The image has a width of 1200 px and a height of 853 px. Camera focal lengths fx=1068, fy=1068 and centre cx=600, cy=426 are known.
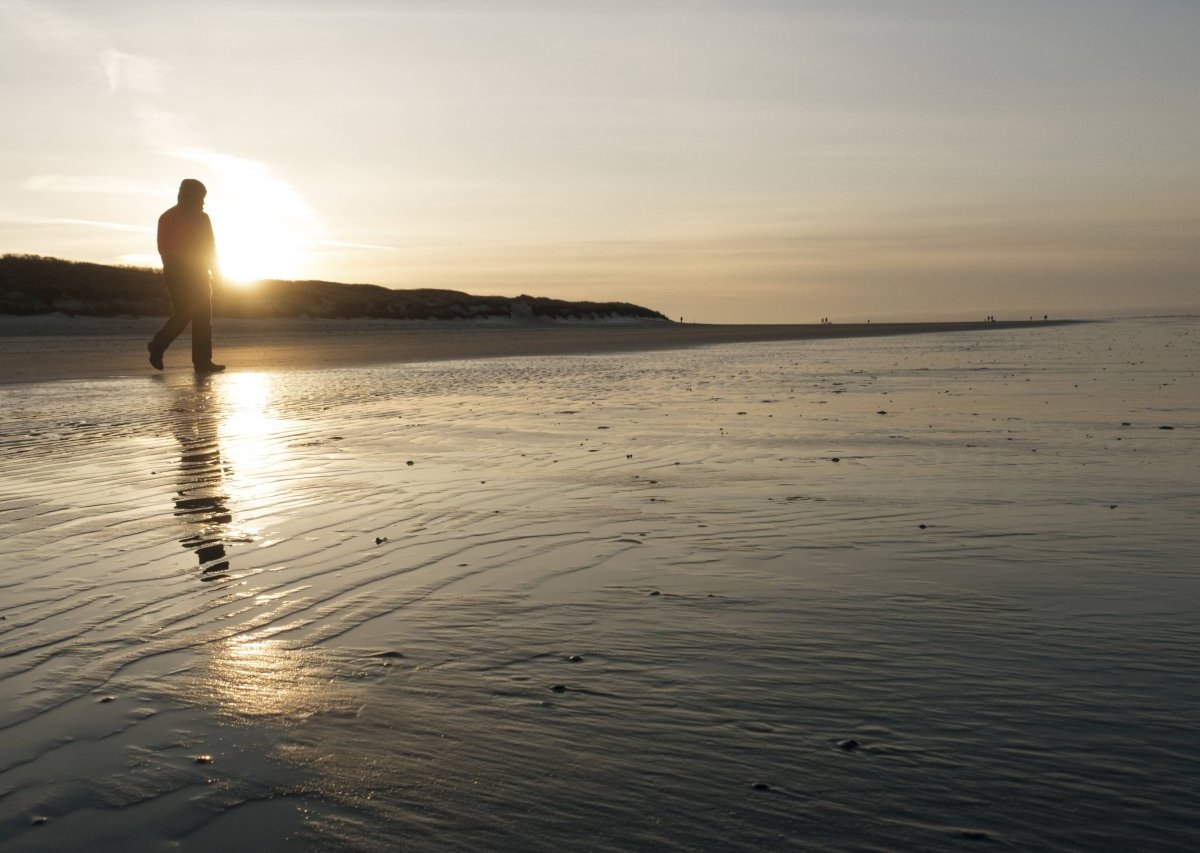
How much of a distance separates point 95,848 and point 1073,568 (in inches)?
162

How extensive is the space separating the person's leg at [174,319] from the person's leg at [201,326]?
0.14 m

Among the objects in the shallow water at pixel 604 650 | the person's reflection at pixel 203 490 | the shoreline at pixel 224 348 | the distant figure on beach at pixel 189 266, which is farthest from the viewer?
the shoreline at pixel 224 348

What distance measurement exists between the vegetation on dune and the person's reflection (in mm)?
35504

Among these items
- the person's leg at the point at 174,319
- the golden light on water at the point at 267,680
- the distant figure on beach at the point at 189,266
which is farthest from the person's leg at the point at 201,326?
the golden light on water at the point at 267,680

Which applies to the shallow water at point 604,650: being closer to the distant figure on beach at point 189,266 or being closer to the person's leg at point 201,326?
the person's leg at point 201,326

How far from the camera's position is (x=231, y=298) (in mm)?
56250

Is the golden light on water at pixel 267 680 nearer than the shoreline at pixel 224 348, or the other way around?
the golden light on water at pixel 267 680

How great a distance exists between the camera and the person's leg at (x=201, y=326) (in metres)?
21.4

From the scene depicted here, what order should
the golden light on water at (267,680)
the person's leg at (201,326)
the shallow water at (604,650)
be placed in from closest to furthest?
the shallow water at (604,650) → the golden light on water at (267,680) → the person's leg at (201,326)

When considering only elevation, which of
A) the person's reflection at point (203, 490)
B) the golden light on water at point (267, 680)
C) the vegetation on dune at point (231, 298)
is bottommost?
the golden light on water at point (267, 680)

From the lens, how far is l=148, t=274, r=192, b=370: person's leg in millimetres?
21391

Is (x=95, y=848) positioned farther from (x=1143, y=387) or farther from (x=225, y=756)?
(x=1143, y=387)

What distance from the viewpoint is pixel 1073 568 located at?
4.88 m

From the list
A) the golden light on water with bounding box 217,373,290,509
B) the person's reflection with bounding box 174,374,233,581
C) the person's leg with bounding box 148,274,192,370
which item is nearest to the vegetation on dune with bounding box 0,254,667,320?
the person's leg with bounding box 148,274,192,370
